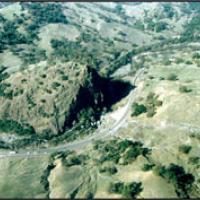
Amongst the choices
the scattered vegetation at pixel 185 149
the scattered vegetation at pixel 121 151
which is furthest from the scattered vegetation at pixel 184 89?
the scattered vegetation at pixel 185 149

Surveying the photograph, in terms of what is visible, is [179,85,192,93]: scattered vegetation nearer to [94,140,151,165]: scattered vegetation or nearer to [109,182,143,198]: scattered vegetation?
[94,140,151,165]: scattered vegetation

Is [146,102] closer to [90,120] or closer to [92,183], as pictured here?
[90,120]

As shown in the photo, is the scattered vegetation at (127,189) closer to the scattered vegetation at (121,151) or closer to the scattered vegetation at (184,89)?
the scattered vegetation at (121,151)

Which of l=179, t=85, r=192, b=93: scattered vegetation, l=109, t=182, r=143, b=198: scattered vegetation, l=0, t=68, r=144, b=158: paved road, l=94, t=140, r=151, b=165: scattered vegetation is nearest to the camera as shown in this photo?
l=109, t=182, r=143, b=198: scattered vegetation

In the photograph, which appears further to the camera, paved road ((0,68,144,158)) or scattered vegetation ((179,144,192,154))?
paved road ((0,68,144,158))

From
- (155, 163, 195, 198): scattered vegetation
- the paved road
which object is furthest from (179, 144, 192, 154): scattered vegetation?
the paved road

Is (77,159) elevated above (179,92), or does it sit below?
below

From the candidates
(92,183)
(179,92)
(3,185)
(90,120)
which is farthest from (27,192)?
(179,92)

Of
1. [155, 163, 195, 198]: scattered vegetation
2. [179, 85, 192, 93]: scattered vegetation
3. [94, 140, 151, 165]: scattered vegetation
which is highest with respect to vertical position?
[179, 85, 192, 93]: scattered vegetation

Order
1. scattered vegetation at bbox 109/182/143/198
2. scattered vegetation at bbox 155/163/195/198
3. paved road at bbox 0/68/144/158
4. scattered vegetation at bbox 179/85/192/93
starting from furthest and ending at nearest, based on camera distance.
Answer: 1. scattered vegetation at bbox 179/85/192/93
2. paved road at bbox 0/68/144/158
3. scattered vegetation at bbox 155/163/195/198
4. scattered vegetation at bbox 109/182/143/198

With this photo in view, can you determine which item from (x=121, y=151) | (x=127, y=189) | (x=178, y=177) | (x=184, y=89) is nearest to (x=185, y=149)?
(x=178, y=177)

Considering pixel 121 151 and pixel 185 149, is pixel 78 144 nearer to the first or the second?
pixel 121 151
